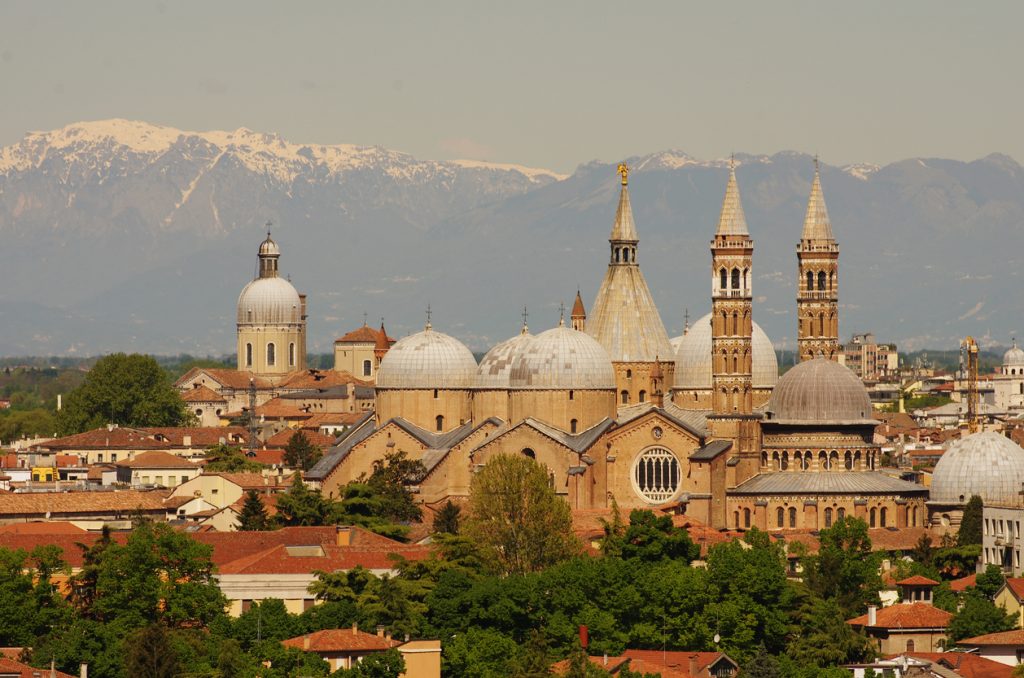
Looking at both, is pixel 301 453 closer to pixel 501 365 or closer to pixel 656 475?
pixel 501 365

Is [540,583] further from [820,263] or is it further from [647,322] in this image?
[820,263]

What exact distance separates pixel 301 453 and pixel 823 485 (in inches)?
1412

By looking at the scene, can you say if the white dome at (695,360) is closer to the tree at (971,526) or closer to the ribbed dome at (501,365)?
the ribbed dome at (501,365)

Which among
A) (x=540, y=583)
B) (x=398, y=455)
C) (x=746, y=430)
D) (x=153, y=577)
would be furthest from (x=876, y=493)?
(x=153, y=577)

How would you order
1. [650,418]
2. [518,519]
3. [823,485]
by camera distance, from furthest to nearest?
[650,418]
[823,485]
[518,519]

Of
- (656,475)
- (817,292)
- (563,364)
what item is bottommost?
(656,475)

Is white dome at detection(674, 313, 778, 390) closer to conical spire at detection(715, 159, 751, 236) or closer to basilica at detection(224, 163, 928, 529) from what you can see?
A: basilica at detection(224, 163, 928, 529)

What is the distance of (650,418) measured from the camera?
92.1 m

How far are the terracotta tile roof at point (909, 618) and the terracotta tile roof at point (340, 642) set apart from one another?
39.8ft

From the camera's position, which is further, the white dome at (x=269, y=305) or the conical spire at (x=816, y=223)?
the white dome at (x=269, y=305)


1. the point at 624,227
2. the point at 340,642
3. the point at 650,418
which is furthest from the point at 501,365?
the point at 340,642

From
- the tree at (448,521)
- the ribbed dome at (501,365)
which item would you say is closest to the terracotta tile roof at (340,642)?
the tree at (448,521)

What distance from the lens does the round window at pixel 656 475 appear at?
91.9 m

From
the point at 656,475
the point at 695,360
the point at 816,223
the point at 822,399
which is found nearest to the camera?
the point at 822,399
